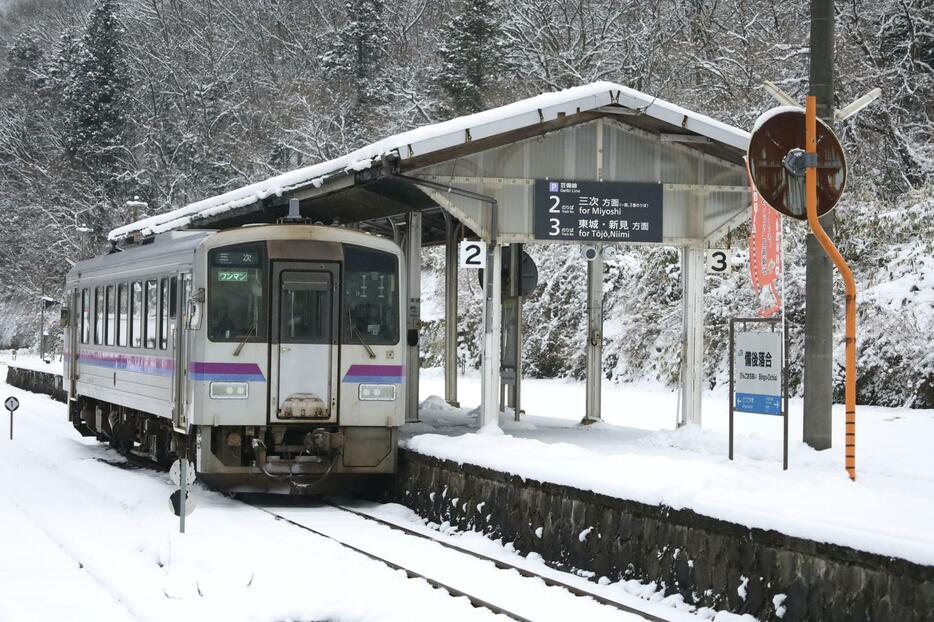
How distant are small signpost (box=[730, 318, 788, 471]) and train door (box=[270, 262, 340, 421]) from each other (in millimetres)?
4364

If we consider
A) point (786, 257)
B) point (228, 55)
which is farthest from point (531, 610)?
point (228, 55)

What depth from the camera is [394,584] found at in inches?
343

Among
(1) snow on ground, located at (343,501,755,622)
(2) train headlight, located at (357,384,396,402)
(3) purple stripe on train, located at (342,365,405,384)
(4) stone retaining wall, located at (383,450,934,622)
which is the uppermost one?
(3) purple stripe on train, located at (342,365,405,384)

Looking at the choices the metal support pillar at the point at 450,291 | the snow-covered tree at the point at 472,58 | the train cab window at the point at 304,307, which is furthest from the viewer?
the snow-covered tree at the point at 472,58

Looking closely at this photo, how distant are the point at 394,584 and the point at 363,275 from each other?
509cm

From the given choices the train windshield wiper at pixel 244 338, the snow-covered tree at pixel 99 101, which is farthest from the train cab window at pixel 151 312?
the snow-covered tree at pixel 99 101

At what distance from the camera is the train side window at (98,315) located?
58.3 feet

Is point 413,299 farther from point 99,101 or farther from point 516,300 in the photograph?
point 99,101

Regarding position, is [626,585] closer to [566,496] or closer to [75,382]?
[566,496]

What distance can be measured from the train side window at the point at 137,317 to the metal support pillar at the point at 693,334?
7019mm

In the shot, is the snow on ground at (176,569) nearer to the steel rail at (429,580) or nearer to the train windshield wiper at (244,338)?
the steel rail at (429,580)

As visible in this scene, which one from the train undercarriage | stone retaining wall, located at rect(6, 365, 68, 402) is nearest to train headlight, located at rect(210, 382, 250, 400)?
the train undercarriage

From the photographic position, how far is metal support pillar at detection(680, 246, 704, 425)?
48.4 feet

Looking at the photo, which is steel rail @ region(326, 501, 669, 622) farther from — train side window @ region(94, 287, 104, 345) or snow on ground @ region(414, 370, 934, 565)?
train side window @ region(94, 287, 104, 345)
